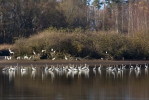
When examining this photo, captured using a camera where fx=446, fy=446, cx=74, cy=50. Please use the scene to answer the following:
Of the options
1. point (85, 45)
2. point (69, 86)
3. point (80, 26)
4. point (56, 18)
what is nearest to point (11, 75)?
point (69, 86)

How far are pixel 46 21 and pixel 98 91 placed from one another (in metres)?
45.4

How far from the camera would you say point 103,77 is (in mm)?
36719

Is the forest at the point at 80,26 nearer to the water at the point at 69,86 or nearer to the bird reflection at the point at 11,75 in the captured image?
the bird reflection at the point at 11,75

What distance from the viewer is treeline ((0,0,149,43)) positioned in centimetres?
7012

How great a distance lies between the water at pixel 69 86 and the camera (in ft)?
84.9

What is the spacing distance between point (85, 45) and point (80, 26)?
865 inches

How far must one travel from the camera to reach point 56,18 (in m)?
73.4

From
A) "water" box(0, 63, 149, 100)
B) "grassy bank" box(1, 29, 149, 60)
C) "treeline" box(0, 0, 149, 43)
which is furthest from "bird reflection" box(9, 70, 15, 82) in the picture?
"treeline" box(0, 0, 149, 43)

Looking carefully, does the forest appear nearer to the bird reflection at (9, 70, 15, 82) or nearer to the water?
the bird reflection at (9, 70, 15, 82)

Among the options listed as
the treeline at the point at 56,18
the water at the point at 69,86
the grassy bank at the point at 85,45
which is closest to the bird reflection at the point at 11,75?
the water at the point at 69,86

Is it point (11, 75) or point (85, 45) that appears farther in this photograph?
point (85, 45)

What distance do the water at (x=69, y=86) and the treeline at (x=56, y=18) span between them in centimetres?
2545

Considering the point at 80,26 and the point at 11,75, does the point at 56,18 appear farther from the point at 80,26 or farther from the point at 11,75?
the point at 11,75

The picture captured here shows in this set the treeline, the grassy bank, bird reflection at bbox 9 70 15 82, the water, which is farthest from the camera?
the treeline
